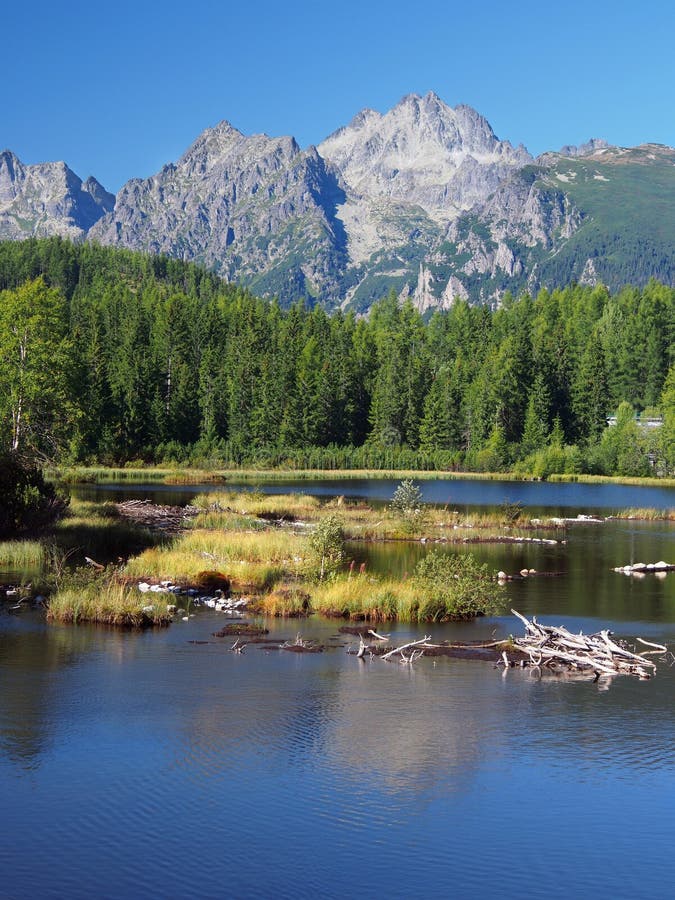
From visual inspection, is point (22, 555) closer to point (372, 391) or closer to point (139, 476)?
point (139, 476)

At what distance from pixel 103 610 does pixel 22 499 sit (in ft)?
65.5

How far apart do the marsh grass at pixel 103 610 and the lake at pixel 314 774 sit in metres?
1.28

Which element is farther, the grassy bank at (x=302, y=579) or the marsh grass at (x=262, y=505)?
the marsh grass at (x=262, y=505)

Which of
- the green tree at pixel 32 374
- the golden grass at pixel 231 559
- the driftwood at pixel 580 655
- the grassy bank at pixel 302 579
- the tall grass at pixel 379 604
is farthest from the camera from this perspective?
the green tree at pixel 32 374

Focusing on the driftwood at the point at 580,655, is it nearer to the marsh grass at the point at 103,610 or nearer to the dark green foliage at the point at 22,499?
the marsh grass at the point at 103,610

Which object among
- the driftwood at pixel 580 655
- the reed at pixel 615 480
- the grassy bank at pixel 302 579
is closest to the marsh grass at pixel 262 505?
the grassy bank at pixel 302 579

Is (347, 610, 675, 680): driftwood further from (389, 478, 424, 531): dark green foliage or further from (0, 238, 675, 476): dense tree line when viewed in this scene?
(0, 238, 675, 476): dense tree line

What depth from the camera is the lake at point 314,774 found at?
1684cm

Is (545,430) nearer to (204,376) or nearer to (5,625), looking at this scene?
(204,376)

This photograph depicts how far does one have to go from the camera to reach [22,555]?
46.9 m

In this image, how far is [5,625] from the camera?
3469cm

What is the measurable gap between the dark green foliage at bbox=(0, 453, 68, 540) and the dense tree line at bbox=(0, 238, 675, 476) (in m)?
77.6

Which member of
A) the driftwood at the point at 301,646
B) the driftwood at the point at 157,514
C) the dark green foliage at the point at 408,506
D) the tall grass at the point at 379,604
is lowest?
the driftwood at the point at 301,646

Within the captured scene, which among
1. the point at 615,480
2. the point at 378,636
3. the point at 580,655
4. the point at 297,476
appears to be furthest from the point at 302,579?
the point at 615,480
